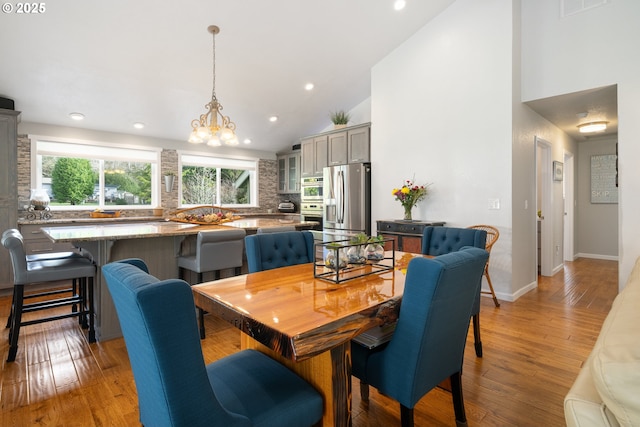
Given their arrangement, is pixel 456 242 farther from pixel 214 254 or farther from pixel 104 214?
pixel 104 214

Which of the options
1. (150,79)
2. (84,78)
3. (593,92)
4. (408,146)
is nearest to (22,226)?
(84,78)

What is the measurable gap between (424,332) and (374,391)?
102 cm

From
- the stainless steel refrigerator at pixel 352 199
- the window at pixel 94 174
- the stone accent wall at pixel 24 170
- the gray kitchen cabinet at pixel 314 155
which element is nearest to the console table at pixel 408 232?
the stainless steel refrigerator at pixel 352 199

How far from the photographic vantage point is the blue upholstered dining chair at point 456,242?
8.04 feet

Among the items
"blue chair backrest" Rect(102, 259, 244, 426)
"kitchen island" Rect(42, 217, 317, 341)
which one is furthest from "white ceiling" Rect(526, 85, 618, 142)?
"blue chair backrest" Rect(102, 259, 244, 426)

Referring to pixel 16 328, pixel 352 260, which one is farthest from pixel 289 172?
pixel 352 260

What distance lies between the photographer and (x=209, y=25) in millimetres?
3748

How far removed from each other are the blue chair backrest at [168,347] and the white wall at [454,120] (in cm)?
388

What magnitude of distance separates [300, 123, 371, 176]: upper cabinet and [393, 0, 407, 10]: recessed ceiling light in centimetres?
170

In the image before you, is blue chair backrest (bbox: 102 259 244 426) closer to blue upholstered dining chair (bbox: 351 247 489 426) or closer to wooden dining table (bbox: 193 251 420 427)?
wooden dining table (bbox: 193 251 420 427)

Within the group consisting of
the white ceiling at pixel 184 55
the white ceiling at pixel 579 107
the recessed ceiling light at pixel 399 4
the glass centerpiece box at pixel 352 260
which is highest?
the recessed ceiling light at pixel 399 4

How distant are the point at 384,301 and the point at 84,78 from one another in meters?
4.75

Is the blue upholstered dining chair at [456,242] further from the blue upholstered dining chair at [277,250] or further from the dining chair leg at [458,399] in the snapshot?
the blue upholstered dining chair at [277,250]

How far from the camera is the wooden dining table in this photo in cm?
108
